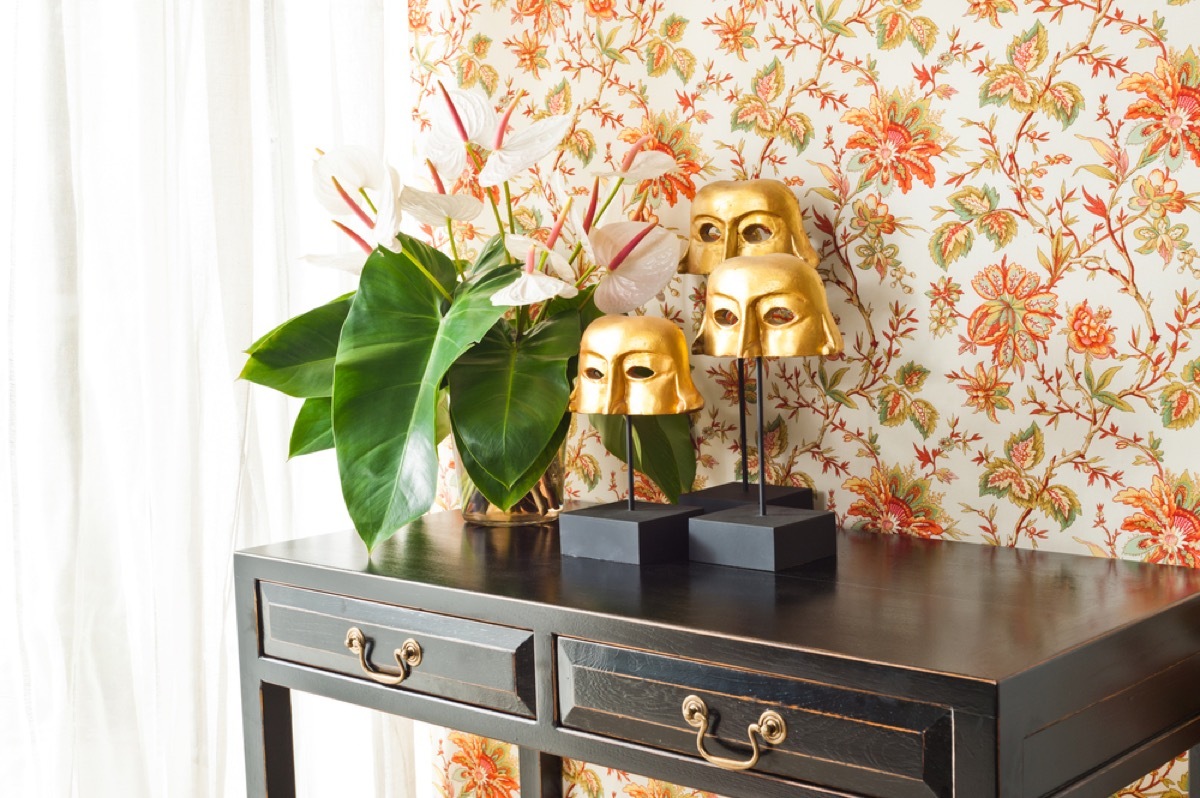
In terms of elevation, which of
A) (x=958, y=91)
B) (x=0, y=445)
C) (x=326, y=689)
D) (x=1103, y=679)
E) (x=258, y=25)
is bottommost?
(x=326, y=689)

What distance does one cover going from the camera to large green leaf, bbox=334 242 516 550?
1309 mm

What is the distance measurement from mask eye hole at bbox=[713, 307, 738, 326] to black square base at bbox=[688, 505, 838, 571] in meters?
0.21

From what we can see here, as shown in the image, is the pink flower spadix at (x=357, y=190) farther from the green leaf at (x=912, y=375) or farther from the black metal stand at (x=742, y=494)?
the green leaf at (x=912, y=375)

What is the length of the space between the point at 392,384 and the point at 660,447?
36cm

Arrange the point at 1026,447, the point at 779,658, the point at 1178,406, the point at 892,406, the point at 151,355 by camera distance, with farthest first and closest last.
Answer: the point at 151,355
the point at 892,406
the point at 1026,447
the point at 1178,406
the point at 779,658

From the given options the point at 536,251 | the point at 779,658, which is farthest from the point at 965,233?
the point at 779,658

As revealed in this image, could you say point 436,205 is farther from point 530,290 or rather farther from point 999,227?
point 999,227

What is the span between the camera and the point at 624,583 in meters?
1.22

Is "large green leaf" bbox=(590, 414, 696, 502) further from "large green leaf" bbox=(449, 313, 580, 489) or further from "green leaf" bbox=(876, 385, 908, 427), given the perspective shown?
"green leaf" bbox=(876, 385, 908, 427)

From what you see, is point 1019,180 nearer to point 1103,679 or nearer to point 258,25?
point 1103,679

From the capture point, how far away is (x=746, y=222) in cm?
144

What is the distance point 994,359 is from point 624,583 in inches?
19.7

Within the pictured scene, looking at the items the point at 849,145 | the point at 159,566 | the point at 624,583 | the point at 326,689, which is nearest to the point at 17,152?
the point at 159,566

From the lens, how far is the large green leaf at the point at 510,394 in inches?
53.3
